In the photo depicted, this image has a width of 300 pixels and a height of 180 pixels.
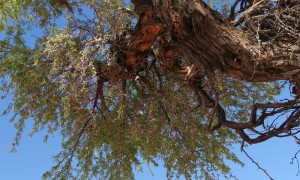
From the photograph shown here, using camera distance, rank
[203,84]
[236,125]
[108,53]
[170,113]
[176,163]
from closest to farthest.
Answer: [236,125]
[108,53]
[203,84]
[170,113]
[176,163]

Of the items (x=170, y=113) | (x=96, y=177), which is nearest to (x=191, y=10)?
(x=170, y=113)

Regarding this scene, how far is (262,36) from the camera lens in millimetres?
4781

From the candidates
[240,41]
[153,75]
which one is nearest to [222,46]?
[240,41]

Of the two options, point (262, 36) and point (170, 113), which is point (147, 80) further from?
point (262, 36)

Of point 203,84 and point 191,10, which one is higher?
point 203,84

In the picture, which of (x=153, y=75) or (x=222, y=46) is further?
(x=153, y=75)

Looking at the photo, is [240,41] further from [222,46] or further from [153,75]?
[153,75]

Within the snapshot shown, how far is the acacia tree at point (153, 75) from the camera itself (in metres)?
4.67

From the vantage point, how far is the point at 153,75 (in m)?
7.23

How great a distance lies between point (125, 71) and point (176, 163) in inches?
88.6

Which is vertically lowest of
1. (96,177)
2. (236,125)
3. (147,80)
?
(236,125)

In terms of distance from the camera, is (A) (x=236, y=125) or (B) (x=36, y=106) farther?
(B) (x=36, y=106)

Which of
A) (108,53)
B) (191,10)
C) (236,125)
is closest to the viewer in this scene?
(191,10)

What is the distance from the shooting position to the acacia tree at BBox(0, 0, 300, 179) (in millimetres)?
4668
